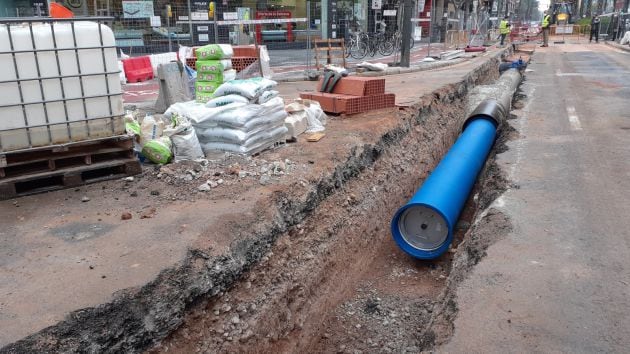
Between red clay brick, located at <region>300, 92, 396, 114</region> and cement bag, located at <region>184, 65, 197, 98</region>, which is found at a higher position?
cement bag, located at <region>184, 65, 197, 98</region>

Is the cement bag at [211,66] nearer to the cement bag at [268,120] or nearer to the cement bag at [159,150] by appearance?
the cement bag at [268,120]

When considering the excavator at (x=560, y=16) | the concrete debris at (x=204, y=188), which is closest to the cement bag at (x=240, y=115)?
the concrete debris at (x=204, y=188)

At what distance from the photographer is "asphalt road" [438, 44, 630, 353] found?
2.73 metres

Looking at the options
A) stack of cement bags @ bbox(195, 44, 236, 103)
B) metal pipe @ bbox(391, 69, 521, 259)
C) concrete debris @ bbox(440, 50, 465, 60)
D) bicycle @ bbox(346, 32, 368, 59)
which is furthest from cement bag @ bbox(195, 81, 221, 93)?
concrete debris @ bbox(440, 50, 465, 60)

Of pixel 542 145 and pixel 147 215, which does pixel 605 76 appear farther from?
pixel 147 215

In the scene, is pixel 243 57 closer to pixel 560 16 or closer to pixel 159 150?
pixel 159 150

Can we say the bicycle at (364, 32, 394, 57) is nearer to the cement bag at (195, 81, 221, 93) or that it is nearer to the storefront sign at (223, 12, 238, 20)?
the storefront sign at (223, 12, 238, 20)

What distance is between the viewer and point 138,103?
9008 millimetres

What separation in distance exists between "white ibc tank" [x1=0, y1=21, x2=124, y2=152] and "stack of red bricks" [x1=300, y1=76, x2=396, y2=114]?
3.81 meters

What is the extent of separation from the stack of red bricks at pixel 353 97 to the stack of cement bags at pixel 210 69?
59.3 inches

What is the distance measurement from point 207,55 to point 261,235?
4.07 meters

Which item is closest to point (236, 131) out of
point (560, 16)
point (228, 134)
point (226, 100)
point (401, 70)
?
point (228, 134)

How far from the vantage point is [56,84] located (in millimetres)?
4238

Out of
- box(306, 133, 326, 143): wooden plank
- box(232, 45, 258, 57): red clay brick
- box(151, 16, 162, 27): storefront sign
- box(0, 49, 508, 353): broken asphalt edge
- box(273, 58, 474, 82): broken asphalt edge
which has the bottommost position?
box(0, 49, 508, 353): broken asphalt edge
